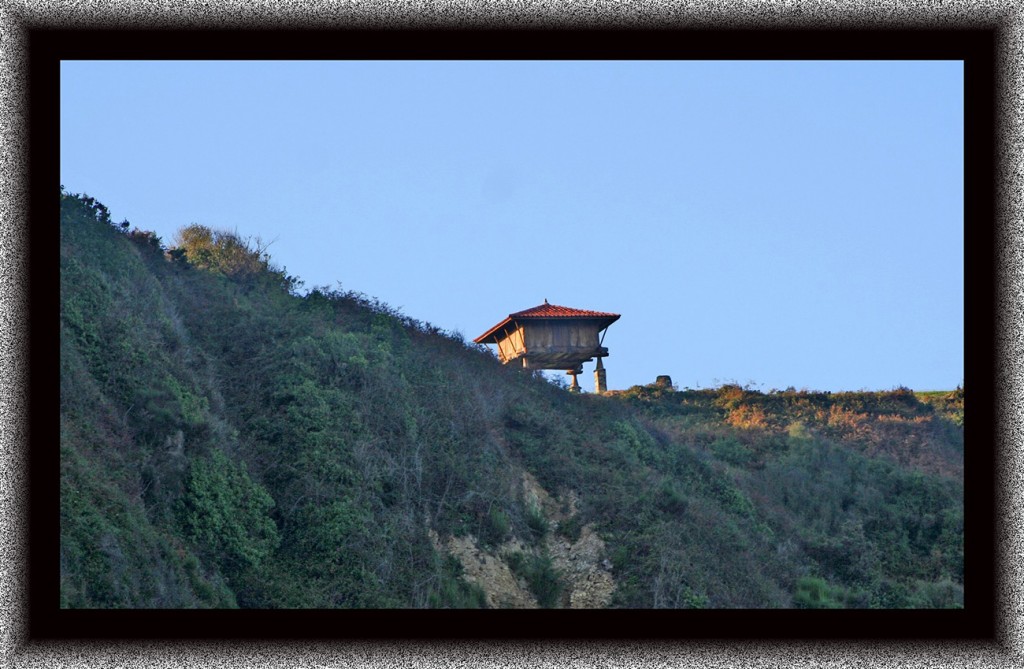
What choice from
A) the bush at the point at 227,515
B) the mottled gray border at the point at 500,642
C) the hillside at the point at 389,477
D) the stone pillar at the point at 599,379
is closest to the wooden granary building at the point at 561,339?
the stone pillar at the point at 599,379

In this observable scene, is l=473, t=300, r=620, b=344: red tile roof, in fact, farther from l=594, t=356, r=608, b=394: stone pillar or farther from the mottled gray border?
the mottled gray border

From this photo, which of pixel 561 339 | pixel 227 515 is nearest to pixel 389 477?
pixel 227 515

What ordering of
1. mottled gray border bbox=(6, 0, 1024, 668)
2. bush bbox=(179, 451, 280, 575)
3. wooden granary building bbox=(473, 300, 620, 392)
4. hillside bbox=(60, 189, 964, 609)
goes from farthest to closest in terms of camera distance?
wooden granary building bbox=(473, 300, 620, 392) < bush bbox=(179, 451, 280, 575) < hillside bbox=(60, 189, 964, 609) < mottled gray border bbox=(6, 0, 1024, 668)

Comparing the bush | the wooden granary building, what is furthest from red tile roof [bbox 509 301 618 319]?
the bush

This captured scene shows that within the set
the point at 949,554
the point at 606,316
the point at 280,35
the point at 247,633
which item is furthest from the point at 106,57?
the point at 606,316

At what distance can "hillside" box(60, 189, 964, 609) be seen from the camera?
47.1 feet

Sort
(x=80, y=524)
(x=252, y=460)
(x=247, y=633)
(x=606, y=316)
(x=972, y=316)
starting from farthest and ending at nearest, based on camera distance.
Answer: (x=606, y=316) < (x=252, y=460) < (x=80, y=524) < (x=972, y=316) < (x=247, y=633)

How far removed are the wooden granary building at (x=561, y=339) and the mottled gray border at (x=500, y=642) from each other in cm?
2796

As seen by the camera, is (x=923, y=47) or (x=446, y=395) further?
(x=446, y=395)

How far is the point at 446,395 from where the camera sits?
860 inches

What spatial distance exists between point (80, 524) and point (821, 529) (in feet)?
52.1

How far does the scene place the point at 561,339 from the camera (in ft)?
103

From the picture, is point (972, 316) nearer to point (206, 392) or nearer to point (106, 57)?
point (106, 57)

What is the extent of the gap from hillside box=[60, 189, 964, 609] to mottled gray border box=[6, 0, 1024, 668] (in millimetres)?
7251
